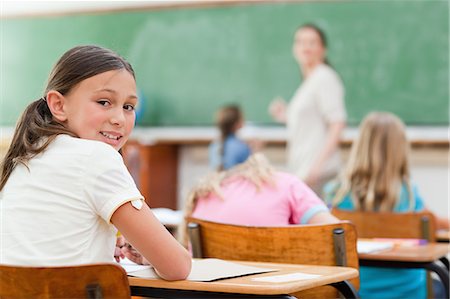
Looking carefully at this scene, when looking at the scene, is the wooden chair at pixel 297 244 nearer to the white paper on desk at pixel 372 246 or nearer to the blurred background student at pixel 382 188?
the white paper on desk at pixel 372 246

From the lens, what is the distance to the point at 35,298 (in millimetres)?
1571

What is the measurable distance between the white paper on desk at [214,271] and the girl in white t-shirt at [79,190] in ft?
0.16

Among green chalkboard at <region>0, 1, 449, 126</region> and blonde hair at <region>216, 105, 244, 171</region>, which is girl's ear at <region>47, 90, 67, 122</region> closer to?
blonde hair at <region>216, 105, 244, 171</region>

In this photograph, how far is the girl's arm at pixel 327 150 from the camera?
5956 mm

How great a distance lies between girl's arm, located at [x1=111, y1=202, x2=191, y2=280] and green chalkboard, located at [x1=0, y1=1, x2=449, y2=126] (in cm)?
543

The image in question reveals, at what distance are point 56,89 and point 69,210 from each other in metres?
0.34

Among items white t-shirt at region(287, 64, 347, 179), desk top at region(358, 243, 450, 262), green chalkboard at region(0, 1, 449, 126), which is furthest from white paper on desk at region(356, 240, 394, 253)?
green chalkboard at region(0, 1, 449, 126)

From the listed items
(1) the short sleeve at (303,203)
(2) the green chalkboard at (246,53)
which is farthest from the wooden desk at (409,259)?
(2) the green chalkboard at (246,53)

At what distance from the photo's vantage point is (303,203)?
9.05ft

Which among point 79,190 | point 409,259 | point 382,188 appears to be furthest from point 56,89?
point 382,188

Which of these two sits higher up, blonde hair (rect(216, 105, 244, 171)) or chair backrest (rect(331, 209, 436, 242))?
blonde hair (rect(216, 105, 244, 171))

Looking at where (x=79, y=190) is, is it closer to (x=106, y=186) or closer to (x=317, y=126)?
(x=106, y=186)

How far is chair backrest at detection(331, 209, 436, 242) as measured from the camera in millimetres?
3322

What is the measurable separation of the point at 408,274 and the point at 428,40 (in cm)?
398
